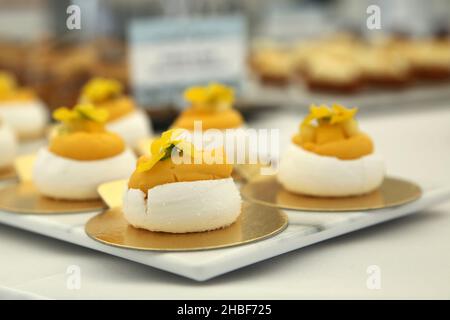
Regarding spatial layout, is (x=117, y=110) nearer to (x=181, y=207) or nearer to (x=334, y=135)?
(x=334, y=135)

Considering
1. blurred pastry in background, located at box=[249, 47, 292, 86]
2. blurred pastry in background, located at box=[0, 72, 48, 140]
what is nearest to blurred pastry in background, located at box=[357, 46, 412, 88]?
blurred pastry in background, located at box=[249, 47, 292, 86]

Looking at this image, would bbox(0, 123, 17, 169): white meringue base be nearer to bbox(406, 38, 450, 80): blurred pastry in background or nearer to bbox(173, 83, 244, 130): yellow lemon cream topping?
bbox(173, 83, 244, 130): yellow lemon cream topping

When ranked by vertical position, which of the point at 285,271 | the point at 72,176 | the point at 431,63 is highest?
the point at 431,63

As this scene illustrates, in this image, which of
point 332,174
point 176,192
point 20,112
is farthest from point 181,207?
point 20,112

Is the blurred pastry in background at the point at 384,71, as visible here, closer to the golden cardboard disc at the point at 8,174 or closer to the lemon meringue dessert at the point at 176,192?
the golden cardboard disc at the point at 8,174
